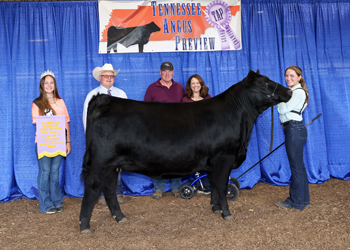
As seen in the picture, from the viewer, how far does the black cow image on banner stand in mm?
4773

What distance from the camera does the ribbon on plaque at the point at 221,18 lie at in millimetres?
4918

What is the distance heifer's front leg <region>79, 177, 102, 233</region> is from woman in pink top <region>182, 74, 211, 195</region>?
5.98ft

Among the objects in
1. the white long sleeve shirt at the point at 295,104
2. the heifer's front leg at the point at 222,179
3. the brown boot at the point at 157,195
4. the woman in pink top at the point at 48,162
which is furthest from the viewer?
the brown boot at the point at 157,195

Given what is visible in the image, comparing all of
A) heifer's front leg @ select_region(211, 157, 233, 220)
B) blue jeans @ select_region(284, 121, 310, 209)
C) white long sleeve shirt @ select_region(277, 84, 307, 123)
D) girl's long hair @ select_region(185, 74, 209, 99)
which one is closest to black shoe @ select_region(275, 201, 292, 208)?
blue jeans @ select_region(284, 121, 310, 209)

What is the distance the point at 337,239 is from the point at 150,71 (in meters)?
3.52

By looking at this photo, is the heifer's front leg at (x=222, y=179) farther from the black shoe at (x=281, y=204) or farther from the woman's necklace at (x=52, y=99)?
the woman's necklace at (x=52, y=99)

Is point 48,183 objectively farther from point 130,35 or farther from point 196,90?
point 130,35

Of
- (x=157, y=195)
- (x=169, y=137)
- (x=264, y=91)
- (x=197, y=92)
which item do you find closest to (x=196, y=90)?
(x=197, y=92)

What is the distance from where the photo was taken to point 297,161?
362cm

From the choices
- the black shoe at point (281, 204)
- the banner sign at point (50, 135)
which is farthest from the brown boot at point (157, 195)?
the black shoe at point (281, 204)

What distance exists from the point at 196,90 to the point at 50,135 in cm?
213

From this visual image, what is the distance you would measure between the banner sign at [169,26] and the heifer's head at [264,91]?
64.4 inches

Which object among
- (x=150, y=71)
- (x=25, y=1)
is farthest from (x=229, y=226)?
(x=25, y=1)

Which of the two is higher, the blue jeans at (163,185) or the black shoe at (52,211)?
the blue jeans at (163,185)
